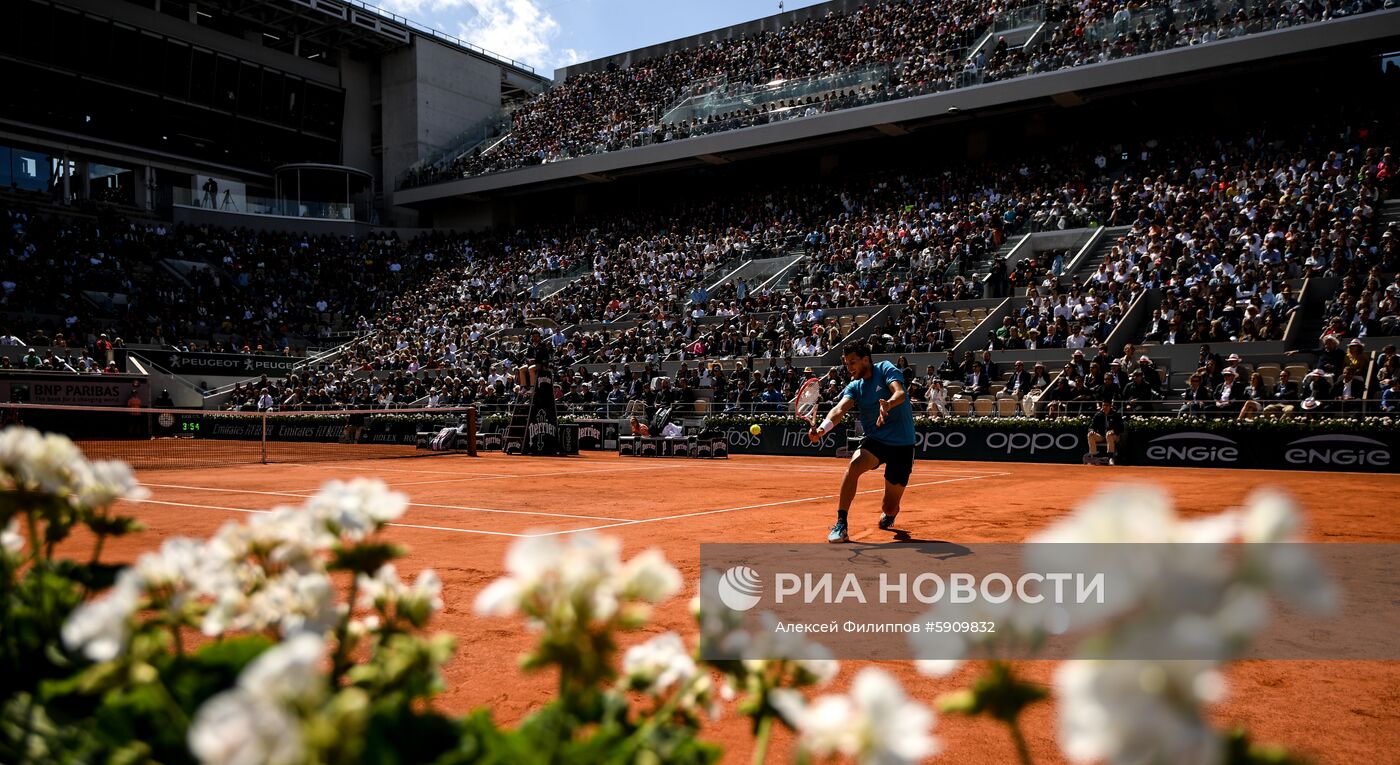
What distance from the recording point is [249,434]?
33.6m

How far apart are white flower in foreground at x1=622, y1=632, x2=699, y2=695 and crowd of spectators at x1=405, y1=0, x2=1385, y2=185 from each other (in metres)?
35.5

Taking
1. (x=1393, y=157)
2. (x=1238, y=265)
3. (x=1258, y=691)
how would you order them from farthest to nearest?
1. (x=1393, y=157)
2. (x=1238, y=265)
3. (x=1258, y=691)

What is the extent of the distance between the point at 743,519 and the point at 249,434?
94.8 ft

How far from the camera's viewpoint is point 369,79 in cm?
6100

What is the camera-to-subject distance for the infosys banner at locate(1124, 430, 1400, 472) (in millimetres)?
17656

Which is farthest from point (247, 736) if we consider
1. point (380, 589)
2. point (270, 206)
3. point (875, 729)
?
point (270, 206)

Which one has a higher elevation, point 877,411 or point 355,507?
point 355,507

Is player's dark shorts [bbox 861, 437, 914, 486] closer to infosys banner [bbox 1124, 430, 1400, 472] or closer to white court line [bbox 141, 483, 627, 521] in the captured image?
white court line [bbox 141, 483, 627, 521]

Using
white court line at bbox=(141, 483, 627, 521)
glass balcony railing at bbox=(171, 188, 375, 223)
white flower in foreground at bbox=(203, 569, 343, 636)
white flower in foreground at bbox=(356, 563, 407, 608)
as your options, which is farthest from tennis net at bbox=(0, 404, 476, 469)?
white flower in foreground at bbox=(203, 569, 343, 636)

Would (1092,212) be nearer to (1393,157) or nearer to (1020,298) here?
(1020,298)

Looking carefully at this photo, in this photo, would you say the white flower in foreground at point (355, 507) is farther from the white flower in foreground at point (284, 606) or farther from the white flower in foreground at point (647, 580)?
the white flower in foreground at point (647, 580)

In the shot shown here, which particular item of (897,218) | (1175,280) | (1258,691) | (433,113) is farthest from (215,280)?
(1258,691)

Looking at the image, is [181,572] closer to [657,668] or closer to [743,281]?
[657,668]

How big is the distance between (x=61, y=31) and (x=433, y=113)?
65.4 feet
